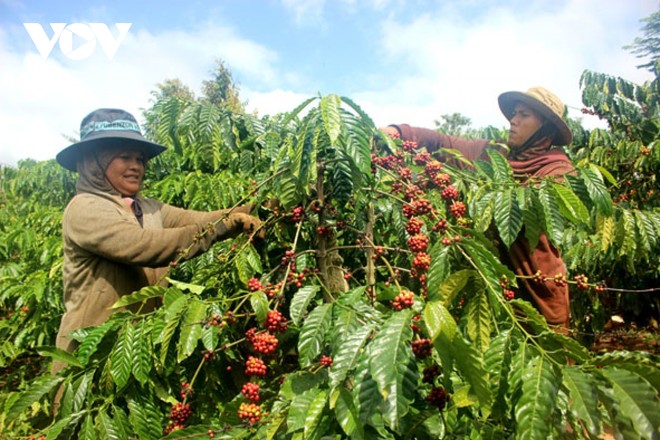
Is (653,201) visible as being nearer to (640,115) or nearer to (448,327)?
(640,115)

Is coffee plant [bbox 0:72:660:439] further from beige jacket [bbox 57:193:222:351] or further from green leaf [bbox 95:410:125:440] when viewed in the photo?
beige jacket [bbox 57:193:222:351]

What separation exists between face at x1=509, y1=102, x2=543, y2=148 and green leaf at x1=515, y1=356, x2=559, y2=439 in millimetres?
2031

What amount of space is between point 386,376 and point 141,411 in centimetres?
86

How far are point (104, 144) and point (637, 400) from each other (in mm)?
1999

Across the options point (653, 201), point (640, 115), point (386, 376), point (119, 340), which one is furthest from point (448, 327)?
point (640, 115)

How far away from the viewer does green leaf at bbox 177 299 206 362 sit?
115 centimetres

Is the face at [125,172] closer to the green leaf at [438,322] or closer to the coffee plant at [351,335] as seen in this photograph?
the coffee plant at [351,335]

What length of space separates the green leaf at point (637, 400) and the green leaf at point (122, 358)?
112 cm

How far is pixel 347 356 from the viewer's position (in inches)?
34.1

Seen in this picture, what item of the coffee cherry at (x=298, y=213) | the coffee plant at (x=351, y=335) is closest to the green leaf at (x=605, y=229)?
the coffee plant at (x=351, y=335)

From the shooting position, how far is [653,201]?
4.23 meters

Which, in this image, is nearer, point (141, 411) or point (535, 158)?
point (141, 411)

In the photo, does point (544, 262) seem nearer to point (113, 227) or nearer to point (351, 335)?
Result: point (351, 335)

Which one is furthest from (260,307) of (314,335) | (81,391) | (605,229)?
(605,229)
